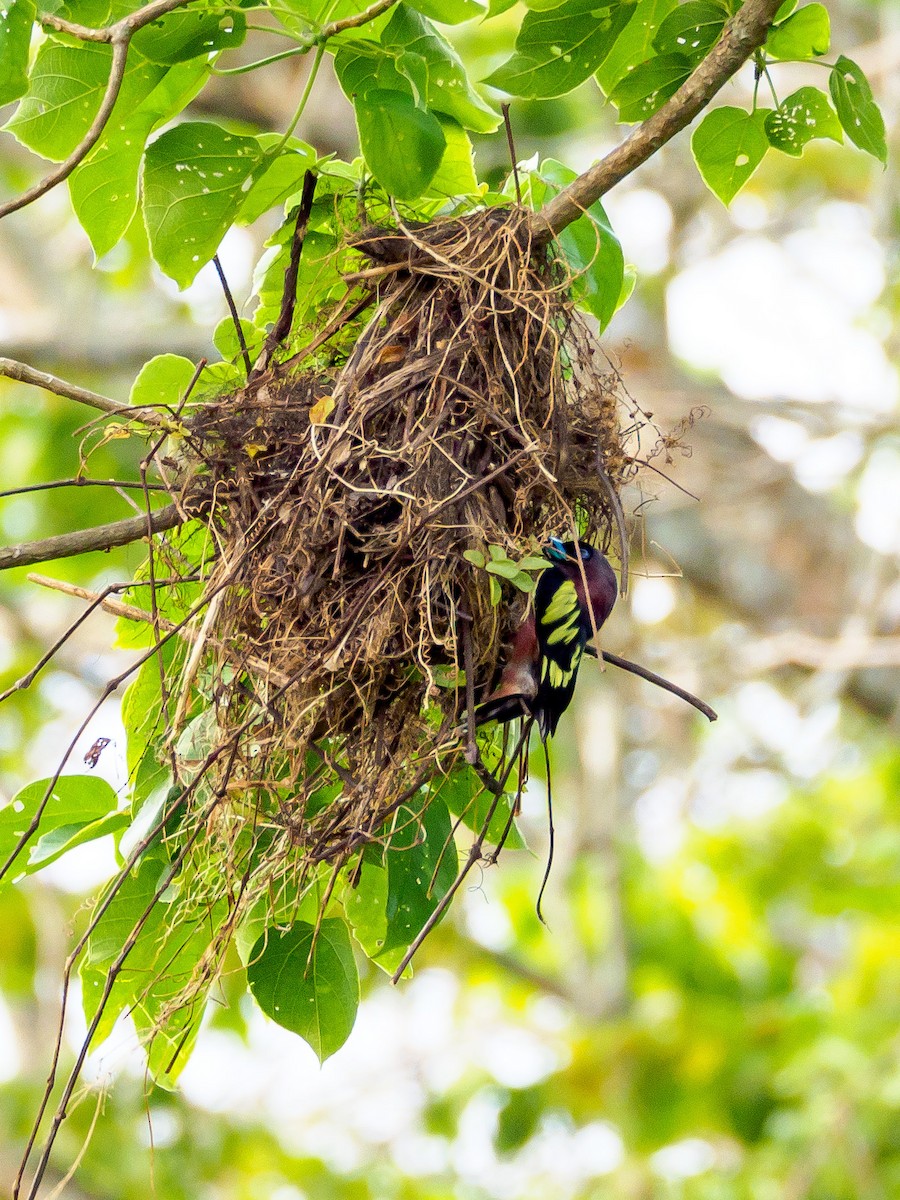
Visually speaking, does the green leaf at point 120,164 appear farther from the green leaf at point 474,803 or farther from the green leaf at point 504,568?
the green leaf at point 474,803

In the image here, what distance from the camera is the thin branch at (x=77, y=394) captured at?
4.83 ft

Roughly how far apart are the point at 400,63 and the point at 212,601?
63 cm

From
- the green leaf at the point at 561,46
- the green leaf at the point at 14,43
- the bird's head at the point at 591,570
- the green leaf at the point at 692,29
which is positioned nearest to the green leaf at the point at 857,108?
the green leaf at the point at 692,29

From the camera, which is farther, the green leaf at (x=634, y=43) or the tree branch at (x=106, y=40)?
the green leaf at (x=634, y=43)

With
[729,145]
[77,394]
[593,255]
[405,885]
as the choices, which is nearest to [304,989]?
[405,885]

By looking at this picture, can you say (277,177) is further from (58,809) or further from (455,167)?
(58,809)

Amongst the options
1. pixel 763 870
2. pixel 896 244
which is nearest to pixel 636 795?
pixel 763 870

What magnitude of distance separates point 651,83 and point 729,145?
0.16 m

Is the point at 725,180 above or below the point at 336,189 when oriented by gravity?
above

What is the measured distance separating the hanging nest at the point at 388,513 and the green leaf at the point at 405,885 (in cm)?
13

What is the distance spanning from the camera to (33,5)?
1.29m

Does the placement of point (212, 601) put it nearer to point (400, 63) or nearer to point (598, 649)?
point (598, 649)

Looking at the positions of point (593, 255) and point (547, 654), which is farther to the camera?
point (593, 255)

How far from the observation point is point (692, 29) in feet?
5.04
